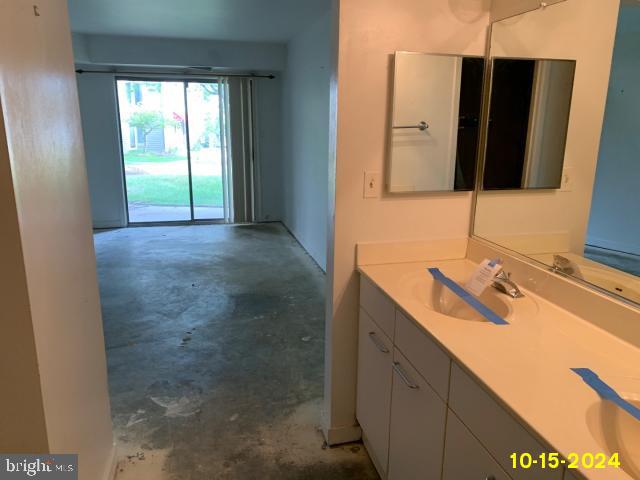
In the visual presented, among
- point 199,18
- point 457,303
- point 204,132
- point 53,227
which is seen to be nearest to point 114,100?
point 204,132

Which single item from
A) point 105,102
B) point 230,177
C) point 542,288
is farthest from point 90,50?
point 542,288

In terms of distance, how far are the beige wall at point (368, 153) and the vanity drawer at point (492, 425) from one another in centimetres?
86

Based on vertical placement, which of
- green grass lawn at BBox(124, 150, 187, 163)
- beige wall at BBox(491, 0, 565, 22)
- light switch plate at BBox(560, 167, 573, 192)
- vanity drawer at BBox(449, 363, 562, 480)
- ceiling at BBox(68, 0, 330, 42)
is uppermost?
ceiling at BBox(68, 0, 330, 42)

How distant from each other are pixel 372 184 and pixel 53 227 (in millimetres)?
1207

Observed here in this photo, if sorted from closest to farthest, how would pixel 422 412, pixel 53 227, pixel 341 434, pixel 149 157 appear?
pixel 53 227
pixel 422 412
pixel 341 434
pixel 149 157

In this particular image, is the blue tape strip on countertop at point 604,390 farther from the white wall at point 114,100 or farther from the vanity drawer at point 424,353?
the white wall at point 114,100

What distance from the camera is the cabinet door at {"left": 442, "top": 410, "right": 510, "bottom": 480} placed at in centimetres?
111

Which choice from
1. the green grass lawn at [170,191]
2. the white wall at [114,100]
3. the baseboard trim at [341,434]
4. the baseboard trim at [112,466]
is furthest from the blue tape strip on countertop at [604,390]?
the green grass lawn at [170,191]

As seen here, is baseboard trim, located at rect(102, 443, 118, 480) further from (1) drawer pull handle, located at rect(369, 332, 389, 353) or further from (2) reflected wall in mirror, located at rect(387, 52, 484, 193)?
(2) reflected wall in mirror, located at rect(387, 52, 484, 193)

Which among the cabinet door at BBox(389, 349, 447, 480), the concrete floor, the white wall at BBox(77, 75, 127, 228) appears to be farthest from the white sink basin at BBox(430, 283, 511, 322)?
the white wall at BBox(77, 75, 127, 228)

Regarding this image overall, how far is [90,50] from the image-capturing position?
19.1ft

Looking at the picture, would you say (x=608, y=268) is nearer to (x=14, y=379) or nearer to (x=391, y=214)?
(x=391, y=214)

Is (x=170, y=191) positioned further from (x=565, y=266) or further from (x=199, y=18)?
(x=565, y=266)

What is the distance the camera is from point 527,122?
195 centimetres
